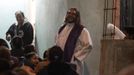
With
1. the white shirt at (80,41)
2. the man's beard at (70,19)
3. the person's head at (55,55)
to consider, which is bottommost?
the white shirt at (80,41)

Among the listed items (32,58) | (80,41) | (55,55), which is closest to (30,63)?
(32,58)

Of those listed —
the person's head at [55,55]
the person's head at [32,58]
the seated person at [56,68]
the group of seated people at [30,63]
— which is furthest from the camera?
the person's head at [32,58]

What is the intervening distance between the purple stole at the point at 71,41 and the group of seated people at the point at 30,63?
0.94 meters

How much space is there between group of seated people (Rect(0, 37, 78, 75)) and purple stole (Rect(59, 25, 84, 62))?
0.94 metres

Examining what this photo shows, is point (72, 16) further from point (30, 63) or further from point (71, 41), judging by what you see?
point (30, 63)

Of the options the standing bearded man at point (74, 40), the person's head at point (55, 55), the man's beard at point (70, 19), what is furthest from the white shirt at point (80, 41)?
the person's head at point (55, 55)

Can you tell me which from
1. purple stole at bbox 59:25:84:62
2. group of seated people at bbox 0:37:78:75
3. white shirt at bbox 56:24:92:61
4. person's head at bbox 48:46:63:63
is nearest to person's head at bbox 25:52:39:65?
group of seated people at bbox 0:37:78:75

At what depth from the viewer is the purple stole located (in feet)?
21.9

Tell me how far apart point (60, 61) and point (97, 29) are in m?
3.86

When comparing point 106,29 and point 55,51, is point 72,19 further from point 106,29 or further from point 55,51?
point 55,51

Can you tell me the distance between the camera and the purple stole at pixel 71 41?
263 inches

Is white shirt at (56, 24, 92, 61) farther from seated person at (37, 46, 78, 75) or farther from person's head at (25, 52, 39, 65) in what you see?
seated person at (37, 46, 78, 75)

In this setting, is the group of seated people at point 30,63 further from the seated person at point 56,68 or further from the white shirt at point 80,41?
the white shirt at point 80,41

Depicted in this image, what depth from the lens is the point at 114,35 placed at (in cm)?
693
